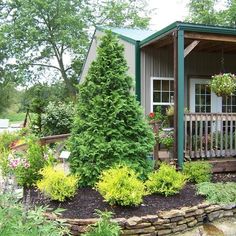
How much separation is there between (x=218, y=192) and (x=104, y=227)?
2.23 m

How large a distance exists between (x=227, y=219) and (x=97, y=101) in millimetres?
2710

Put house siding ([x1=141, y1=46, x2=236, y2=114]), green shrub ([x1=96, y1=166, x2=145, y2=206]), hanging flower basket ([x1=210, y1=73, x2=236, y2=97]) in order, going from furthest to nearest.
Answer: house siding ([x1=141, y1=46, x2=236, y2=114]), hanging flower basket ([x1=210, y1=73, x2=236, y2=97]), green shrub ([x1=96, y1=166, x2=145, y2=206])

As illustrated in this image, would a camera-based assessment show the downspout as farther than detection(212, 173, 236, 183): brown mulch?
Yes

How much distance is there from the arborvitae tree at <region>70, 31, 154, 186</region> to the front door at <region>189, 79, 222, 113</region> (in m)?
4.31

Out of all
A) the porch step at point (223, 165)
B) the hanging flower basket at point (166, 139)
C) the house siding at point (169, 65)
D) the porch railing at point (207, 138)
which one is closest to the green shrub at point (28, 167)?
the hanging flower basket at point (166, 139)

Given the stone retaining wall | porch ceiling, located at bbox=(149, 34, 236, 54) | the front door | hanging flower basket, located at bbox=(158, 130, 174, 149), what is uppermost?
porch ceiling, located at bbox=(149, 34, 236, 54)

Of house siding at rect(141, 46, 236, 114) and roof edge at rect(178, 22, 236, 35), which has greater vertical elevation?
roof edge at rect(178, 22, 236, 35)

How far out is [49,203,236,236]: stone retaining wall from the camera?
407 cm

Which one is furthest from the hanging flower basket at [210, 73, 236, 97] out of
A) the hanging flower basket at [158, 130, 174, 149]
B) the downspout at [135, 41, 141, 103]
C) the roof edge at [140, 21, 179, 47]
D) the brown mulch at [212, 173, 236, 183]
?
the downspout at [135, 41, 141, 103]

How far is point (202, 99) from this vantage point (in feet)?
32.1

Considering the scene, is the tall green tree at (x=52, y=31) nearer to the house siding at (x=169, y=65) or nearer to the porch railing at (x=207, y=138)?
the house siding at (x=169, y=65)

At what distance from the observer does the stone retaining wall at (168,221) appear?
4066mm

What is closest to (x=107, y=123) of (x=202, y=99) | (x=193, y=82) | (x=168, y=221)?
(x=168, y=221)

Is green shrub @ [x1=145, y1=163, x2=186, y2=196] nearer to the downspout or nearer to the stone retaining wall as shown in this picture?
the stone retaining wall
